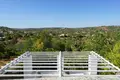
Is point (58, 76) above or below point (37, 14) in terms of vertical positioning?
below

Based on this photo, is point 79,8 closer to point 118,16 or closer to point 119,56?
point 118,16

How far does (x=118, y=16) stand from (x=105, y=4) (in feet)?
8.06

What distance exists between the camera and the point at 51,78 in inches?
154

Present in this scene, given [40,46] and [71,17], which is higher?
[71,17]

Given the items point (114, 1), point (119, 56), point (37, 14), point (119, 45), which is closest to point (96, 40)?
point (119, 45)

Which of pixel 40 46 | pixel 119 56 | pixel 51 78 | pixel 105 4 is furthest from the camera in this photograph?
pixel 105 4

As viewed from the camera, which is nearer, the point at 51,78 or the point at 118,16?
the point at 51,78

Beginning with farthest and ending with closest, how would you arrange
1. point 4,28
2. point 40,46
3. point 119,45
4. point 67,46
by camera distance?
1. point 4,28
2. point 67,46
3. point 40,46
4. point 119,45

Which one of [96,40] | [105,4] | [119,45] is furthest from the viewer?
[105,4]

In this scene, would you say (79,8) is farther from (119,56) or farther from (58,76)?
(58,76)

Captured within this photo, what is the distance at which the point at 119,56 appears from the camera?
30.4 ft

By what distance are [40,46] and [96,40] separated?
17.6 ft

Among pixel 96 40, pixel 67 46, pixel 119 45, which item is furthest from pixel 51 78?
pixel 67 46

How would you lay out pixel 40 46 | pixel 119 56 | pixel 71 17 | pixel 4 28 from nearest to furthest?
pixel 119 56, pixel 40 46, pixel 71 17, pixel 4 28
